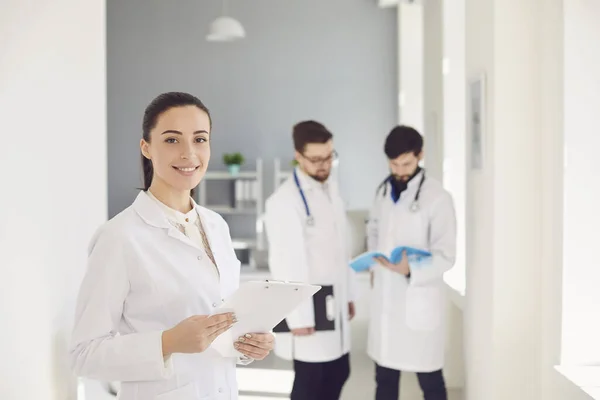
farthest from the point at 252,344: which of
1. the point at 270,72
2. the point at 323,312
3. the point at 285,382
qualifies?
the point at 270,72

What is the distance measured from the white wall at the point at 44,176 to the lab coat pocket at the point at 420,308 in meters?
1.65

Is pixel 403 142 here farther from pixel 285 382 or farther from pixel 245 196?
pixel 245 196

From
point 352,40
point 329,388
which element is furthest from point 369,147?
point 329,388

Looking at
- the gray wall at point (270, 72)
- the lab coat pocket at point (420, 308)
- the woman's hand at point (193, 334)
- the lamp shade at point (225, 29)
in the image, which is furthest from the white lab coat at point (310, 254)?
the gray wall at point (270, 72)

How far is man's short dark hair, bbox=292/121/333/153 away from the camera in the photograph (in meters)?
3.65

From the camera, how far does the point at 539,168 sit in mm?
3434

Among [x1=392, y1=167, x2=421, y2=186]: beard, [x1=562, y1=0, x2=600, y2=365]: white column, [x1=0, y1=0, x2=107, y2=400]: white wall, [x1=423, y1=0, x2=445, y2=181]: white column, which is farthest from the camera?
[x1=423, y1=0, x2=445, y2=181]: white column

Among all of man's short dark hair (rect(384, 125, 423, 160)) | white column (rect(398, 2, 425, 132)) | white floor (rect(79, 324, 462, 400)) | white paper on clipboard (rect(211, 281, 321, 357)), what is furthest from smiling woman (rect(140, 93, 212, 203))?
white column (rect(398, 2, 425, 132))

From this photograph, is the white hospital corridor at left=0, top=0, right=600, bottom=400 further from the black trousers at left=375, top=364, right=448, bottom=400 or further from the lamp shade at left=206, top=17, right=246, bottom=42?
the lamp shade at left=206, top=17, right=246, bottom=42

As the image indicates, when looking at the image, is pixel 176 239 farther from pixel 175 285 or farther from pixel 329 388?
pixel 329 388

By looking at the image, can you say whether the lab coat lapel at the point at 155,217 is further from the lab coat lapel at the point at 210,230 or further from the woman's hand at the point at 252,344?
the woman's hand at the point at 252,344

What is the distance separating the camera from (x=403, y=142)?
3.80 m

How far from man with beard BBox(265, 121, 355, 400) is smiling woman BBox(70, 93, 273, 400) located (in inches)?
63.6

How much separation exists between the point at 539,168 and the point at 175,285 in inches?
83.9
